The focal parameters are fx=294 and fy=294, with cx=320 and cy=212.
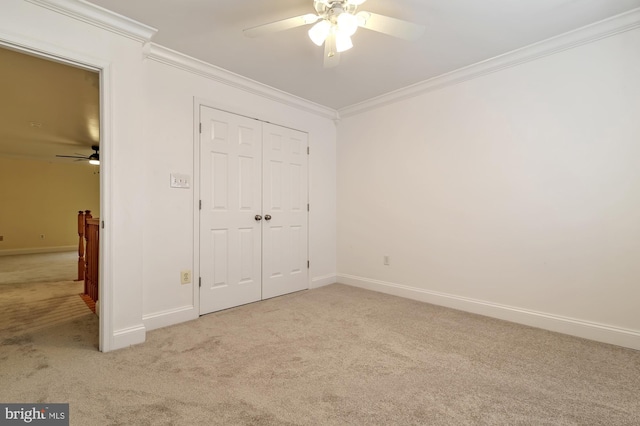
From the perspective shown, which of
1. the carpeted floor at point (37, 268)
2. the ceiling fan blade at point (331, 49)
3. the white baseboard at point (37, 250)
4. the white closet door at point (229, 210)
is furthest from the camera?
the white baseboard at point (37, 250)

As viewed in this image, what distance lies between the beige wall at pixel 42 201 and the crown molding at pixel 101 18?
6425mm

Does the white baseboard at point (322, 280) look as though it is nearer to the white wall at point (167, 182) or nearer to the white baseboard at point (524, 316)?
the white baseboard at point (524, 316)

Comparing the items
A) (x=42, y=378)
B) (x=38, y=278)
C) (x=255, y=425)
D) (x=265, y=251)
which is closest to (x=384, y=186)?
(x=265, y=251)

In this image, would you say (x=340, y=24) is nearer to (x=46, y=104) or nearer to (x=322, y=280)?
(x=322, y=280)

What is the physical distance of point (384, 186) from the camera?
3770 millimetres

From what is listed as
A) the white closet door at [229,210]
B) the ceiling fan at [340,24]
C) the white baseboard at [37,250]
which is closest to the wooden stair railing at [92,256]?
the white closet door at [229,210]

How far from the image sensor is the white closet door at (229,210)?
2947 millimetres

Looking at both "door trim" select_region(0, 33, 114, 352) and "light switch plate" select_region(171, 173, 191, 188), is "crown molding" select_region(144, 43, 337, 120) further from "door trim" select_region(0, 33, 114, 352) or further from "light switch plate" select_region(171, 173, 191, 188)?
"light switch plate" select_region(171, 173, 191, 188)

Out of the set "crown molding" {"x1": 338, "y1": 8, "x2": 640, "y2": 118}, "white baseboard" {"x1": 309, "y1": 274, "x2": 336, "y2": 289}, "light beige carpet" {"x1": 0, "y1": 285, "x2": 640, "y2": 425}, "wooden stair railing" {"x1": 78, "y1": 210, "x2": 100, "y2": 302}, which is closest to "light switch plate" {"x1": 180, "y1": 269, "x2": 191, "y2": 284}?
"light beige carpet" {"x1": 0, "y1": 285, "x2": 640, "y2": 425}

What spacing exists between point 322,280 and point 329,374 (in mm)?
2279

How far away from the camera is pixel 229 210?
3.13 metres

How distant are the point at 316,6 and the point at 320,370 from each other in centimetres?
235

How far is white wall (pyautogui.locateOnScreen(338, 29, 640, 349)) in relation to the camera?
2.27 meters

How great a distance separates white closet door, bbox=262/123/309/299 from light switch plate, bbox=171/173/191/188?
88 cm
